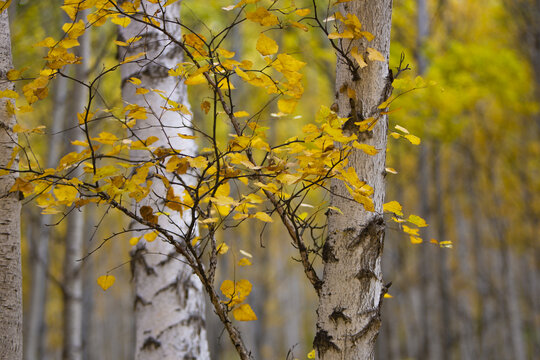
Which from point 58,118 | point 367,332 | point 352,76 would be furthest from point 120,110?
point 58,118

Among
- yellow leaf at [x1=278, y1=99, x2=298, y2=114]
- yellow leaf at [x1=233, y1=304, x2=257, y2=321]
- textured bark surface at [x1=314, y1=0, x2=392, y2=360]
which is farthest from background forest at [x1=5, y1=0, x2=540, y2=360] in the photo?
yellow leaf at [x1=233, y1=304, x2=257, y2=321]

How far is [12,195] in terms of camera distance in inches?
61.8

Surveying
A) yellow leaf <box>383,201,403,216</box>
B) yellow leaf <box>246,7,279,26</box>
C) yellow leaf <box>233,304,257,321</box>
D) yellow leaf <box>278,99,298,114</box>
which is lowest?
yellow leaf <box>233,304,257,321</box>

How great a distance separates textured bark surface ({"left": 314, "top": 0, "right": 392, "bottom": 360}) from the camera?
4.45ft

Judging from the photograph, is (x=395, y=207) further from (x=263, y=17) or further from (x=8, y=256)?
(x=8, y=256)

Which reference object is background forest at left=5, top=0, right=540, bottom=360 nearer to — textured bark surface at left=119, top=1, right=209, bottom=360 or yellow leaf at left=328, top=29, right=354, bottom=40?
yellow leaf at left=328, top=29, right=354, bottom=40

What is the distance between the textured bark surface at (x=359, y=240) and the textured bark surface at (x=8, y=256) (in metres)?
1.02

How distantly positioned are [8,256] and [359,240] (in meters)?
1.17

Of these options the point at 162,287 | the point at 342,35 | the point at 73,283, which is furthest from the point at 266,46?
the point at 73,283

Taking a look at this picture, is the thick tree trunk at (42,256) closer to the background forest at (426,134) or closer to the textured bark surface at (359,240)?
the background forest at (426,134)

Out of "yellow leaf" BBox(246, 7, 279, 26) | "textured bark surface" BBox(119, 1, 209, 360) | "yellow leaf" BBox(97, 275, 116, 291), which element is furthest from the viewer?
"textured bark surface" BBox(119, 1, 209, 360)

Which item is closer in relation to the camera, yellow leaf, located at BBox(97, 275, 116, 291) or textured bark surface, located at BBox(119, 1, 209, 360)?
yellow leaf, located at BBox(97, 275, 116, 291)

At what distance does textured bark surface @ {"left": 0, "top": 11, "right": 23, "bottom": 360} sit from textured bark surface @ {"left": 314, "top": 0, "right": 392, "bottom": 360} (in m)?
1.02

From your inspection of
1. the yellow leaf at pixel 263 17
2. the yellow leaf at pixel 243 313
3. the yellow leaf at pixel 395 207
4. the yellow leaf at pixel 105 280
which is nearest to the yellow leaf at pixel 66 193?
the yellow leaf at pixel 105 280
